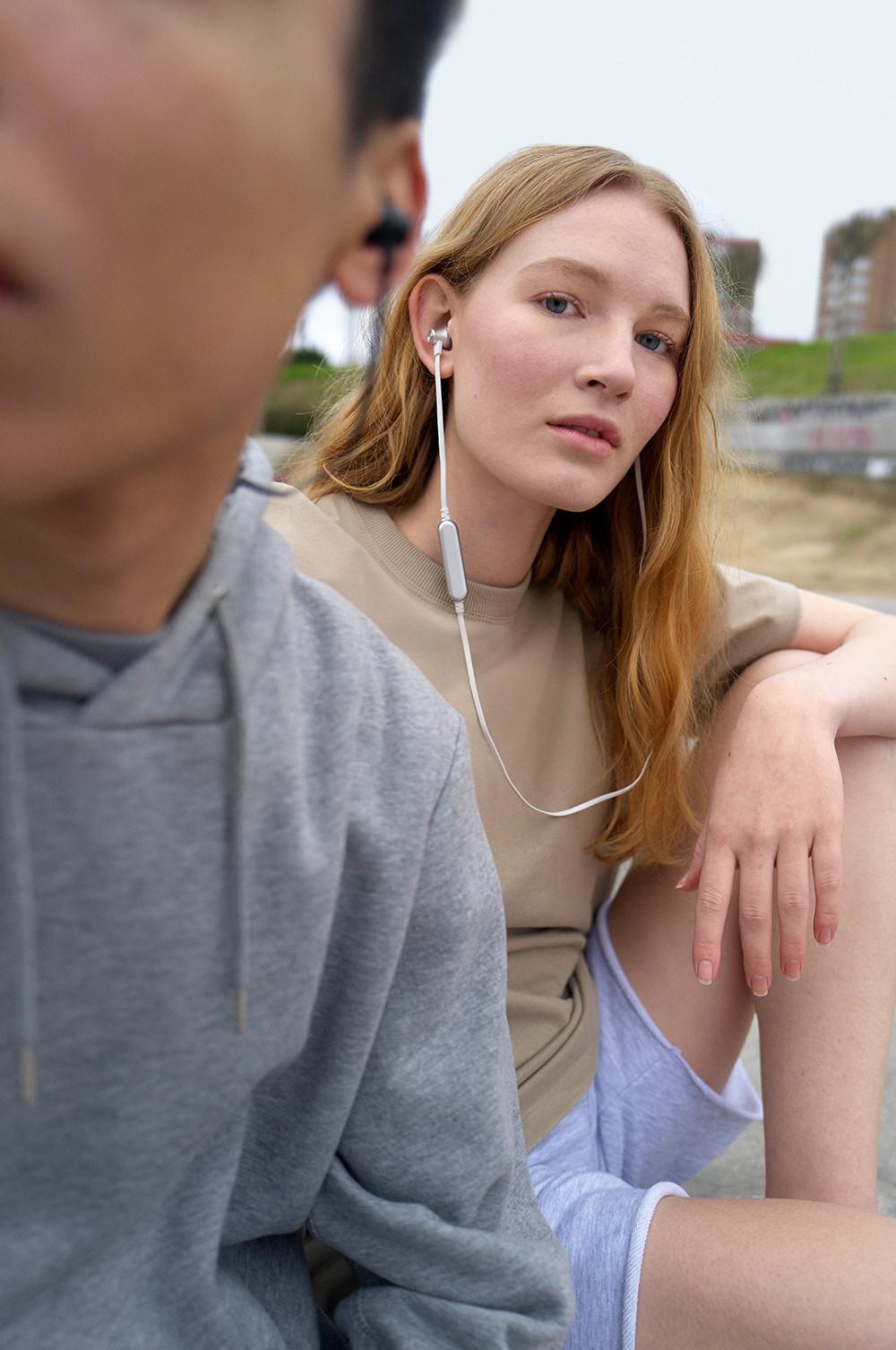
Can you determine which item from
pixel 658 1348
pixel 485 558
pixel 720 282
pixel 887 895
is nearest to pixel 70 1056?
pixel 658 1348

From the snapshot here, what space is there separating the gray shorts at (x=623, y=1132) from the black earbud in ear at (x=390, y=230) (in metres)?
1.01

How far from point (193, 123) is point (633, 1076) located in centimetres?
133

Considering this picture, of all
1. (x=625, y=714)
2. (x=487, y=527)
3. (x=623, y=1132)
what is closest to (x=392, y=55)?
(x=487, y=527)

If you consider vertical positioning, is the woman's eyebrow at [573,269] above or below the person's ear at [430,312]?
above

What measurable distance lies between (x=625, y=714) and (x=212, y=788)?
3.05 feet

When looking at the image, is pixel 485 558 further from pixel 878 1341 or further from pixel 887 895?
pixel 878 1341

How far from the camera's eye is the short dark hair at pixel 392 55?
0.51 metres

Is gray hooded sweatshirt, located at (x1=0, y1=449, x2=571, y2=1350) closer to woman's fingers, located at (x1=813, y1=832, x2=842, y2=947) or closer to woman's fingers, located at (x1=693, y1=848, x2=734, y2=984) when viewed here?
woman's fingers, located at (x1=693, y1=848, x2=734, y2=984)

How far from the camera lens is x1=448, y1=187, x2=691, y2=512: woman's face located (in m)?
1.37

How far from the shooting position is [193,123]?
1.49 feet

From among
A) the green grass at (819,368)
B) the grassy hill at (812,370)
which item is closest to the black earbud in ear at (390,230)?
the grassy hill at (812,370)

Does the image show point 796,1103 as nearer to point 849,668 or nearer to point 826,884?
point 826,884

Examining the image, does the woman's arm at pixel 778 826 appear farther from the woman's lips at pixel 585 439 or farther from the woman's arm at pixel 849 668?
the woman's lips at pixel 585 439

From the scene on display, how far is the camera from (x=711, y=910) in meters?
1.33
